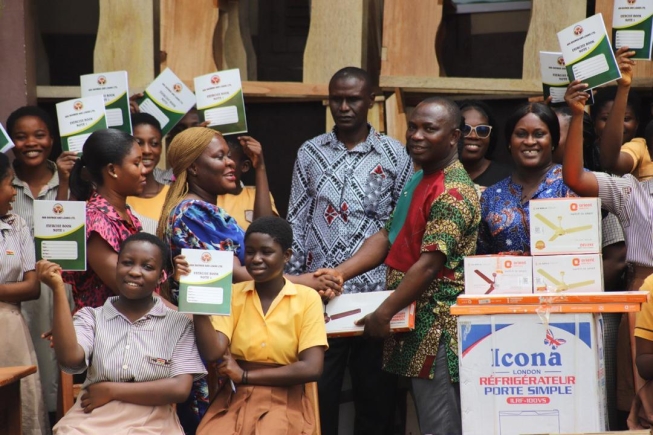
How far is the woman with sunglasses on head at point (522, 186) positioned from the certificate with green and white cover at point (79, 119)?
2.17 m

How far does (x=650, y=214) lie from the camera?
5.30 meters

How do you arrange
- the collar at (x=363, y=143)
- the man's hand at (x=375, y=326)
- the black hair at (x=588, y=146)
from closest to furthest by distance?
the man's hand at (x=375, y=326) → the black hair at (x=588, y=146) → the collar at (x=363, y=143)

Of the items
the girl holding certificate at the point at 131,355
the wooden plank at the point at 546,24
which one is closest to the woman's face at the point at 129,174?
the girl holding certificate at the point at 131,355

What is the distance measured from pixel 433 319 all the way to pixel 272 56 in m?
4.29

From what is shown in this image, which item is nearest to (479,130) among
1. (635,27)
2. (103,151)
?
(635,27)

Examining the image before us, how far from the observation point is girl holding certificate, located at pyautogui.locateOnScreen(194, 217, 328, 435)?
194 inches

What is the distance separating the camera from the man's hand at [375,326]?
5.23 metres

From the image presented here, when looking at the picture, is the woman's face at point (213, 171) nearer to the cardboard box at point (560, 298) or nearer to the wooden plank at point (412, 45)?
the cardboard box at point (560, 298)

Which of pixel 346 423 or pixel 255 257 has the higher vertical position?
pixel 255 257

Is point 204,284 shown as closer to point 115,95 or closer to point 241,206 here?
point 241,206

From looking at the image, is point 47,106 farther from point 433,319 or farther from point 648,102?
point 648,102

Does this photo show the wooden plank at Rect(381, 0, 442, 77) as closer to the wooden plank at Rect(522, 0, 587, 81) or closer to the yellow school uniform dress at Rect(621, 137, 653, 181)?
the wooden plank at Rect(522, 0, 587, 81)

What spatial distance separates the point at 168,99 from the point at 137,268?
6.47 feet

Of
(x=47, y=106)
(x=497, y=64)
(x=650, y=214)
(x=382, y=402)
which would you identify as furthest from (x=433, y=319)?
(x=497, y=64)
